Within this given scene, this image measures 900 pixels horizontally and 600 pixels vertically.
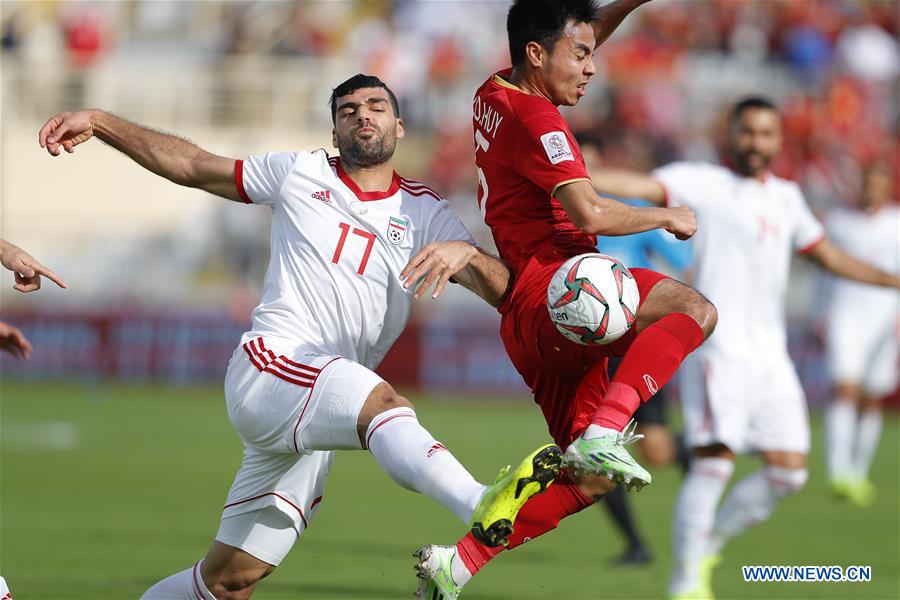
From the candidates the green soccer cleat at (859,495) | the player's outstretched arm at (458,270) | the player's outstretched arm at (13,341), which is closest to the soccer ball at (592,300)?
the player's outstretched arm at (458,270)

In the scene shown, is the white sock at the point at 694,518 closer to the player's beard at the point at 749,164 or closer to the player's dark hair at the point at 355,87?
the player's beard at the point at 749,164

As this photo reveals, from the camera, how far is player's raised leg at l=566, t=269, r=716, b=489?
479 cm

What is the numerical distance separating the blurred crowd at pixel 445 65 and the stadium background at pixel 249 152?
46 mm

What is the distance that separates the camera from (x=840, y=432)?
13141mm

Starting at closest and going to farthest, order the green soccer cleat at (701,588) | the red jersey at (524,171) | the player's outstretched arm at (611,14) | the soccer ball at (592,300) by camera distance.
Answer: the soccer ball at (592,300), the red jersey at (524,171), the player's outstretched arm at (611,14), the green soccer cleat at (701,588)

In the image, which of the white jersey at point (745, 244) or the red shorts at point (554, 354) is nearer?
the red shorts at point (554, 354)

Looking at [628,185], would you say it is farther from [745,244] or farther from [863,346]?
[863,346]

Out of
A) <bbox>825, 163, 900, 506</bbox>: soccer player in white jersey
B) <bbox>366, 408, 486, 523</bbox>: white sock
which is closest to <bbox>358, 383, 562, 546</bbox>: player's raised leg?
<bbox>366, 408, 486, 523</bbox>: white sock

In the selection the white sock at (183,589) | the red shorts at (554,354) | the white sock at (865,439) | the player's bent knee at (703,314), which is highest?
the player's bent knee at (703,314)

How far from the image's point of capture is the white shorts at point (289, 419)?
5.21 m

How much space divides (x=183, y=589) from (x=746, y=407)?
11.8 ft

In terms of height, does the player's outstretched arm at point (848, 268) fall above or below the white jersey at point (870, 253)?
above

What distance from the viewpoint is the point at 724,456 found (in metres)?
7.81

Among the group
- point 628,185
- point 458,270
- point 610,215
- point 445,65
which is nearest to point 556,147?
point 610,215
